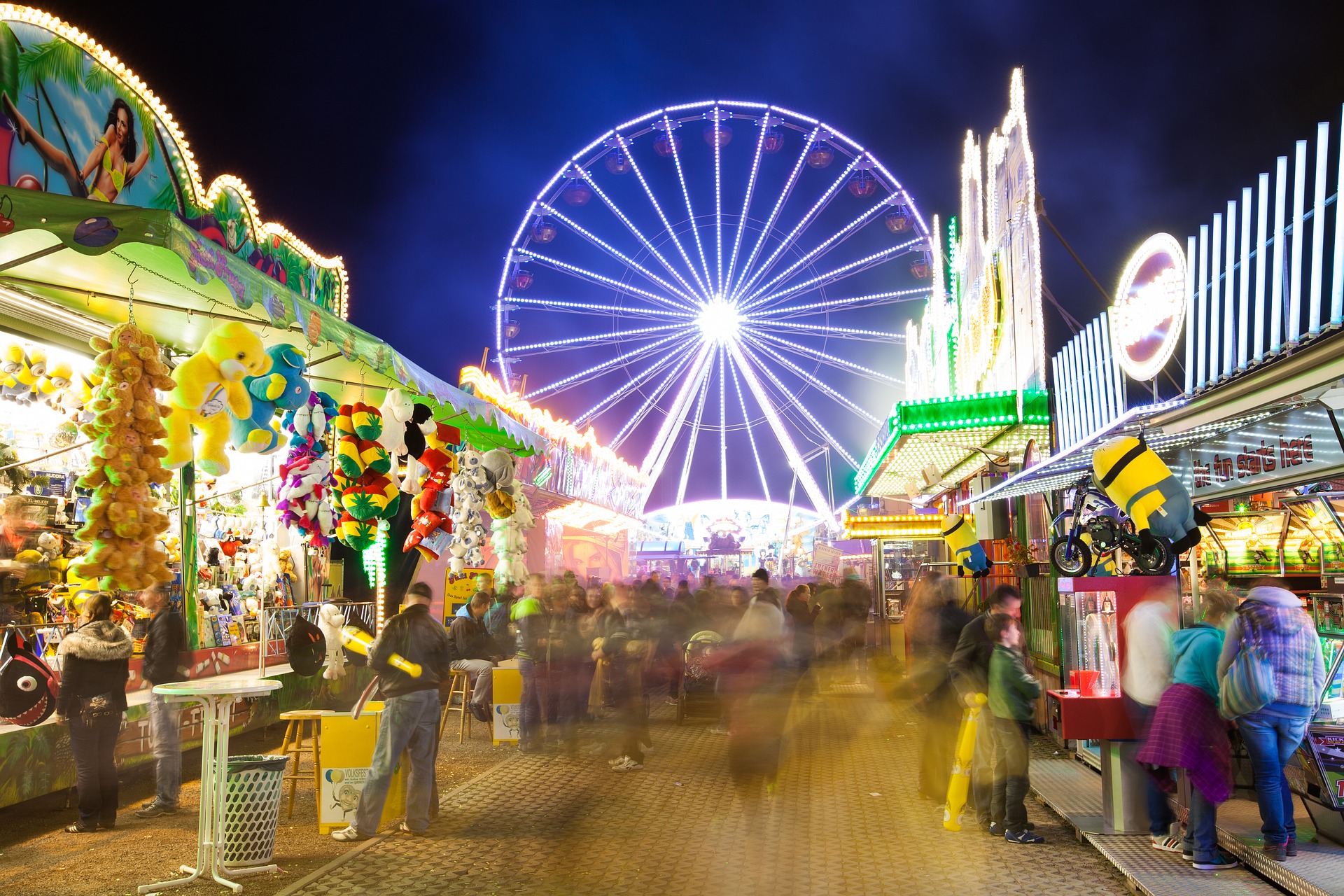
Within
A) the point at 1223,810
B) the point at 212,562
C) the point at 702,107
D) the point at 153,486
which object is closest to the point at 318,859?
the point at 153,486

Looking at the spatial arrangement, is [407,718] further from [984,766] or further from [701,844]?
[984,766]

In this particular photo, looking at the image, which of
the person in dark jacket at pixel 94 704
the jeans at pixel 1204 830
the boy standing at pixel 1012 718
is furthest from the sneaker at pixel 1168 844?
the person in dark jacket at pixel 94 704

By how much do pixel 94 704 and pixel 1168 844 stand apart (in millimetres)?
6473

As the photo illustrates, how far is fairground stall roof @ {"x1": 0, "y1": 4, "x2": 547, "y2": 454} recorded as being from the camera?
181 inches

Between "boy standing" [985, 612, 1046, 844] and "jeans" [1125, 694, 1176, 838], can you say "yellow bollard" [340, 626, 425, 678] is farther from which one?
"jeans" [1125, 694, 1176, 838]

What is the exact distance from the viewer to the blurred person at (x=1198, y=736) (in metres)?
5.23

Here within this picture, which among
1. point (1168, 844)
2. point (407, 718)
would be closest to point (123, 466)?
point (407, 718)

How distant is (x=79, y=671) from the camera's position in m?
6.32

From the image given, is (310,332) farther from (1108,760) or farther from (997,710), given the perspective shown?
(1108,760)

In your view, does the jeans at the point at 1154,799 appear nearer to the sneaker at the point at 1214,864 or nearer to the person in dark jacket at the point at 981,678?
the sneaker at the point at 1214,864

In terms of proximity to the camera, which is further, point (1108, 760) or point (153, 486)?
point (153, 486)

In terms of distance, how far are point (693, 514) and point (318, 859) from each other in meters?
42.2

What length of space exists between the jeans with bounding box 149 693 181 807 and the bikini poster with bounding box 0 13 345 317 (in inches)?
124

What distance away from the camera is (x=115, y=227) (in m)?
4.46
